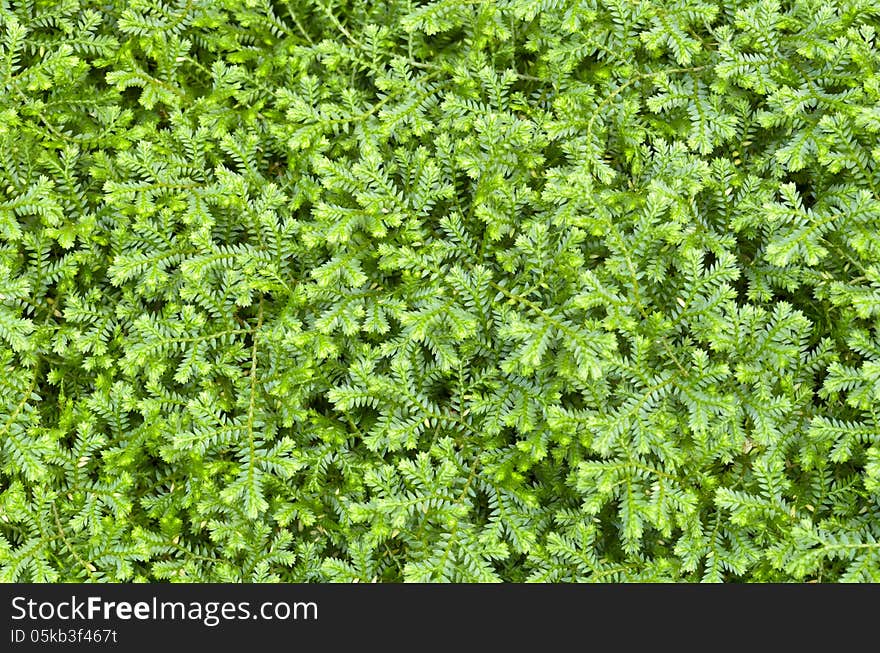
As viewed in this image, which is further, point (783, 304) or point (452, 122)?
point (452, 122)

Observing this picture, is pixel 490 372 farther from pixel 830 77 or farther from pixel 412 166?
pixel 830 77

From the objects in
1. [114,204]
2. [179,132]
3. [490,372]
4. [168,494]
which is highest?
[179,132]

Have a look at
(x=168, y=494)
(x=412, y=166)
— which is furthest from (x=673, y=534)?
(x=168, y=494)
